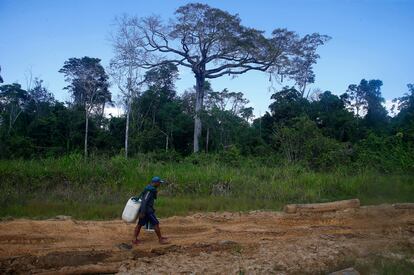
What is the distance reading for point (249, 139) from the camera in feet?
74.2

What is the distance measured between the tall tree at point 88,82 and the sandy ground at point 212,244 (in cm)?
2172

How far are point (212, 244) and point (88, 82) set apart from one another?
2462 cm

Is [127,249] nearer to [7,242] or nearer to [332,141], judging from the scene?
[7,242]

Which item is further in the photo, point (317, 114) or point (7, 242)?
point (317, 114)

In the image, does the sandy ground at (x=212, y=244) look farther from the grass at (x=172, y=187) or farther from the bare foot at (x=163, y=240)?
the grass at (x=172, y=187)

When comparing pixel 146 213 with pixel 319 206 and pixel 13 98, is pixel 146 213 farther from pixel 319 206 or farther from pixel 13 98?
pixel 13 98

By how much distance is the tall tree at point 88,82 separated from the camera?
29000mm

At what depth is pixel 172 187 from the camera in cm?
1163

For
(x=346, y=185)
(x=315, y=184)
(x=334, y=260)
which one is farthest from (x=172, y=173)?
(x=334, y=260)

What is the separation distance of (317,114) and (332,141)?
722 centimetres

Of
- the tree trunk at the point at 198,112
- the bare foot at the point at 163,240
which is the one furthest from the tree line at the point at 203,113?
the bare foot at the point at 163,240

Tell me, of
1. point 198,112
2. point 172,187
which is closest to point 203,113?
point 198,112

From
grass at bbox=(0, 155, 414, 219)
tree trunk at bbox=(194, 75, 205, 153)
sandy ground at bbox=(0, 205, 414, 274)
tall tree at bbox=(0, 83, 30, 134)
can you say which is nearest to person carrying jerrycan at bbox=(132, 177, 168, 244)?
sandy ground at bbox=(0, 205, 414, 274)

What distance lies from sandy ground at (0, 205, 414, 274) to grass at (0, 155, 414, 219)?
45.5 inches
